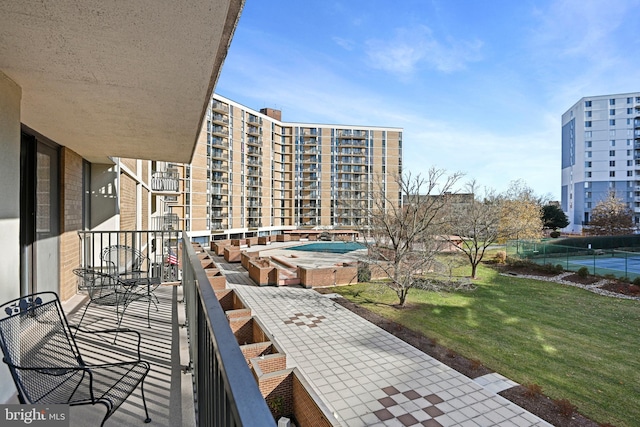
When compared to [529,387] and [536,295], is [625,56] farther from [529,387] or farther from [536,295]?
[529,387]

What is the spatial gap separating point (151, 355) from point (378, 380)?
16.1 feet

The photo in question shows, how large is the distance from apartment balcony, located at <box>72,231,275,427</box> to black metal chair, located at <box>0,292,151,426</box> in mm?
210

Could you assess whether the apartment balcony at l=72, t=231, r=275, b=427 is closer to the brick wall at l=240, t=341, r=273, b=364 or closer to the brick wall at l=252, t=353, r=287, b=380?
the brick wall at l=240, t=341, r=273, b=364

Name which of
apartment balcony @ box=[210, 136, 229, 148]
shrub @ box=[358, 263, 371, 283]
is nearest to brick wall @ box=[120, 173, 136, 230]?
shrub @ box=[358, 263, 371, 283]

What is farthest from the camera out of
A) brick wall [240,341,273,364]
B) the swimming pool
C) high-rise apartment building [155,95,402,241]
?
high-rise apartment building [155,95,402,241]

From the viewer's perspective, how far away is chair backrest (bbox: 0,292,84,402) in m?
1.81

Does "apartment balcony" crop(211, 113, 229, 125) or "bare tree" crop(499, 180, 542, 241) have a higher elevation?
"apartment balcony" crop(211, 113, 229, 125)

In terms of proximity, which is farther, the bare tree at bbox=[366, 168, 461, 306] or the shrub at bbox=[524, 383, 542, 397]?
the bare tree at bbox=[366, 168, 461, 306]

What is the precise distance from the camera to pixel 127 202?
945 cm

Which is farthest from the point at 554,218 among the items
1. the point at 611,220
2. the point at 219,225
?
the point at 219,225

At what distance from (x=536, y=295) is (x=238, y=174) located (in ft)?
126

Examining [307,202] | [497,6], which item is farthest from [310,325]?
[307,202]

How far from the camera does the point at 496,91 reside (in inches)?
765

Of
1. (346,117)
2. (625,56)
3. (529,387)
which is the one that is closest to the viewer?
(529,387)
